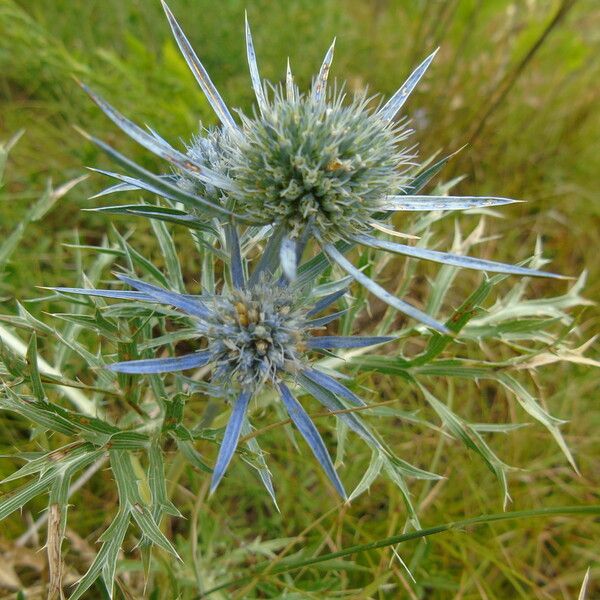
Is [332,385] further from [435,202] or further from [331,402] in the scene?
[435,202]

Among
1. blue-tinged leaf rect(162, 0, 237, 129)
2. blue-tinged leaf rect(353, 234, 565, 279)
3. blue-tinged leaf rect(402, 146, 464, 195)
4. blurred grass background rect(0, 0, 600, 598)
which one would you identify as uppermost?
blue-tinged leaf rect(162, 0, 237, 129)

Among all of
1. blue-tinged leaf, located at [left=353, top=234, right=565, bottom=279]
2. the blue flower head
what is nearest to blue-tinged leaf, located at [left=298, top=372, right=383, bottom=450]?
the blue flower head

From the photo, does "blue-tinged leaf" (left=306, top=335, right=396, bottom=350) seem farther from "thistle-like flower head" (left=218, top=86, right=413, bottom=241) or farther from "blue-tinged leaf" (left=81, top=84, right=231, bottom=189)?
"blue-tinged leaf" (left=81, top=84, right=231, bottom=189)

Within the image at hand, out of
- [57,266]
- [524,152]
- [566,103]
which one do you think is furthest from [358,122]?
[566,103]

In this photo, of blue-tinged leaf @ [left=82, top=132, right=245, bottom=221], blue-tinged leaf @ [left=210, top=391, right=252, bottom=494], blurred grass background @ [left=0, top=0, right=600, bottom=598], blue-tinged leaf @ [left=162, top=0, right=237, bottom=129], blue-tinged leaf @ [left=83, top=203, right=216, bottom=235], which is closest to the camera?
blue-tinged leaf @ [left=82, top=132, right=245, bottom=221]

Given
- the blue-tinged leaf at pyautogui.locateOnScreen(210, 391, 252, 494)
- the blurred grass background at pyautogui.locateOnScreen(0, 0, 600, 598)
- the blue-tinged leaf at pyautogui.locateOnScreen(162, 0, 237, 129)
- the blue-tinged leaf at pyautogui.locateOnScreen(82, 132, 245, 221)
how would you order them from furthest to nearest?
1. the blurred grass background at pyautogui.locateOnScreen(0, 0, 600, 598)
2. the blue-tinged leaf at pyautogui.locateOnScreen(162, 0, 237, 129)
3. the blue-tinged leaf at pyautogui.locateOnScreen(210, 391, 252, 494)
4. the blue-tinged leaf at pyautogui.locateOnScreen(82, 132, 245, 221)

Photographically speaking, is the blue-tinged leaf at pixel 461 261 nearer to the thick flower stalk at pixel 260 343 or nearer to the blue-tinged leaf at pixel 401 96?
the thick flower stalk at pixel 260 343
